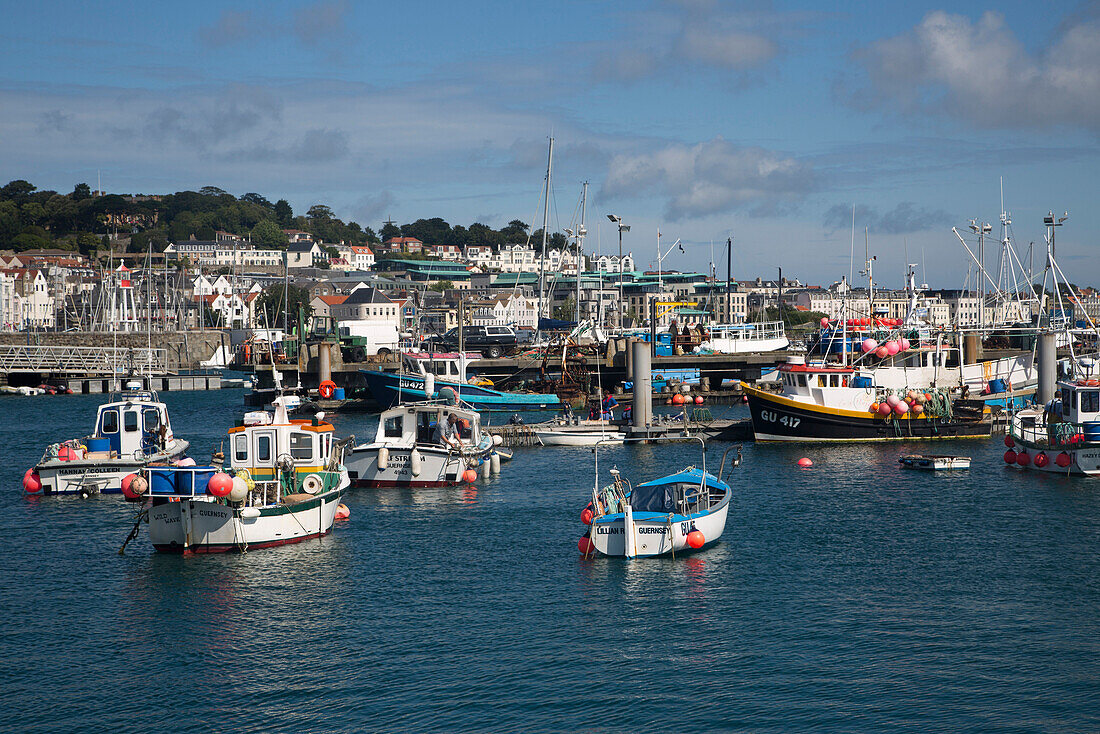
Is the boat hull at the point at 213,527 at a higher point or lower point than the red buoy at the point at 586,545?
higher

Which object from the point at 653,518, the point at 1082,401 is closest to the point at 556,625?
the point at 653,518

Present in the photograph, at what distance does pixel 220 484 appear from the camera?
27234 mm

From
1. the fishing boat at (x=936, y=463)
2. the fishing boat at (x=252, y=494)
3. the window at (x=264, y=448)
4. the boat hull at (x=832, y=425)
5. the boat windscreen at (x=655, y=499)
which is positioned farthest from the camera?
the boat hull at (x=832, y=425)

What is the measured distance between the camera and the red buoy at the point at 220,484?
27.2 meters

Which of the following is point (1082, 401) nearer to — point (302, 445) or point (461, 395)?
point (302, 445)

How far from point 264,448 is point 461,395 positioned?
35.9 m

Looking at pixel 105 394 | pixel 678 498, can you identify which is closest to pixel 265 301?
pixel 105 394

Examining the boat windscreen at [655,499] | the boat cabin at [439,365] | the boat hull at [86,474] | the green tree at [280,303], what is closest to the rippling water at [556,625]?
the boat windscreen at [655,499]

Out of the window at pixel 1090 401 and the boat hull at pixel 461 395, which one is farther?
the boat hull at pixel 461 395

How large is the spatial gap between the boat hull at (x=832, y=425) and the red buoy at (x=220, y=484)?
30552 millimetres

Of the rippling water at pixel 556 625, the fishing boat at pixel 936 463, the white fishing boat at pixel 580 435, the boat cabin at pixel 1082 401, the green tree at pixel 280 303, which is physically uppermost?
the green tree at pixel 280 303

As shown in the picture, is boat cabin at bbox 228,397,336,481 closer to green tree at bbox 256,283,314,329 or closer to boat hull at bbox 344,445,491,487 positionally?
boat hull at bbox 344,445,491,487

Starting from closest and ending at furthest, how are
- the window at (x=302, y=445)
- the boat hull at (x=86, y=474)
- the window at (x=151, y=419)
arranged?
1. the window at (x=302, y=445)
2. the boat hull at (x=86, y=474)
3. the window at (x=151, y=419)

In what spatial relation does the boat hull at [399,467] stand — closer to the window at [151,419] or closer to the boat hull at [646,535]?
the window at [151,419]
